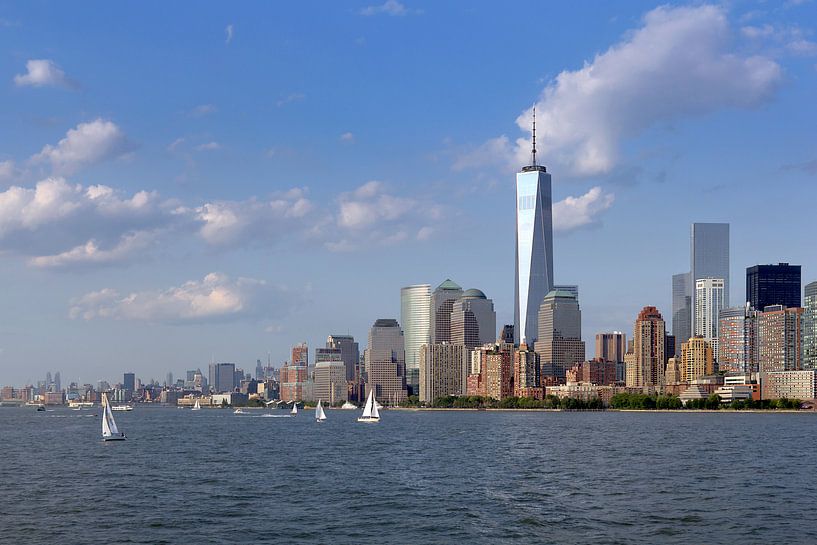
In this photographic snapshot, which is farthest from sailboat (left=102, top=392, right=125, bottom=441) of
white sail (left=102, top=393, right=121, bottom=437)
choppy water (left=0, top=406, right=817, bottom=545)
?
choppy water (left=0, top=406, right=817, bottom=545)

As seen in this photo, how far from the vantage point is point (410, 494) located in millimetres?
88125

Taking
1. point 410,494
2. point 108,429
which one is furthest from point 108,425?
point 410,494

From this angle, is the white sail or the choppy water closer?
the choppy water

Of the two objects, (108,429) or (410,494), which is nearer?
(410,494)

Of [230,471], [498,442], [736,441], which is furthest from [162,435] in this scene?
[736,441]

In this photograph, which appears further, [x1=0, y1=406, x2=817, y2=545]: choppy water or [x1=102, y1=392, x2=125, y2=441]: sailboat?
[x1=102, y1=392, x2=125, y2=441]: sailboat

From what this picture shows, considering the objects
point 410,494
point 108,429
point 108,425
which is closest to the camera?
point 410,494

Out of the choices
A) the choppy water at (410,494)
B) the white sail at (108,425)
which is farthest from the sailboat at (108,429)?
the choppy water at (410,494)

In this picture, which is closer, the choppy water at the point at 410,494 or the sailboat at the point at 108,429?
the choppy water at the point at 410,494

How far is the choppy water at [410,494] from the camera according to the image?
67.4 meters

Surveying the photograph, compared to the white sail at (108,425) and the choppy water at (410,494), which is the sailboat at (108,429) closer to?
the white sail at (108,425)

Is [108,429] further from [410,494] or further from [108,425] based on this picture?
[410,494]

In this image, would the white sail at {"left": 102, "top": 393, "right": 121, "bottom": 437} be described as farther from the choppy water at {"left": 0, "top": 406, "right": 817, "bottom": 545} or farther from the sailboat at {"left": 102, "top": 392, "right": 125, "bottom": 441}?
the choppy water at {"left": 0, "top": 406, "right": 817, "bottom": 545}

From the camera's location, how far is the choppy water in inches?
2655
